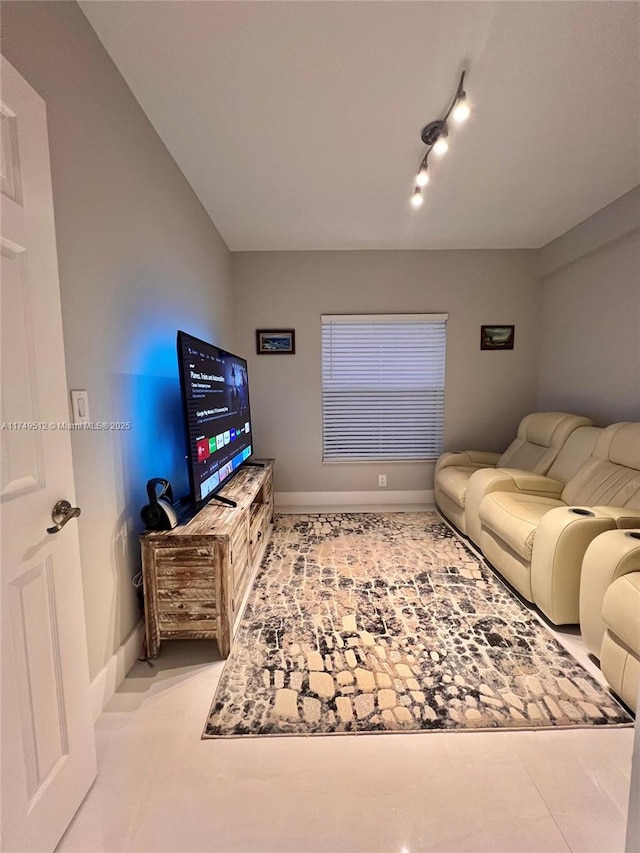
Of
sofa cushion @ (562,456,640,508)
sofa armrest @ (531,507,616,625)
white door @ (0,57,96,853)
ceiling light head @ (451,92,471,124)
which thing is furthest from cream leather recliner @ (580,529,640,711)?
ceiling light head @ (451,92,471,124)

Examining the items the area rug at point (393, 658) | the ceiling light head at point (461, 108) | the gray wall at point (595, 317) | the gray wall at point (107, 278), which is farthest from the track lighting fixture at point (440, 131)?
the area rug at point (393, 658)

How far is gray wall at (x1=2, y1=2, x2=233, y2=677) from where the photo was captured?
4.04 ft

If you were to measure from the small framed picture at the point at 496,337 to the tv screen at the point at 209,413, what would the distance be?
259 cm

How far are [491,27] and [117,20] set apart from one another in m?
1.45

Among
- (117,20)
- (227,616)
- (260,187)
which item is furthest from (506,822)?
(260,187)

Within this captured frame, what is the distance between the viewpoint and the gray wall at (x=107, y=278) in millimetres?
1230

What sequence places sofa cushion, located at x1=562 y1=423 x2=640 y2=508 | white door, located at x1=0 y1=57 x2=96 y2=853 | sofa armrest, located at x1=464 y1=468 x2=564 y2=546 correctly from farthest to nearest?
1. sofa armrest, located at x1=464 y1=468 x2=564 y2=546
2. sofa cushion, located at x1=562 y1=423 x2=640 y2=508
3. white door, located at x1=0 y1=57 x2=96 y2=853

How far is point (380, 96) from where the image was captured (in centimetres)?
169

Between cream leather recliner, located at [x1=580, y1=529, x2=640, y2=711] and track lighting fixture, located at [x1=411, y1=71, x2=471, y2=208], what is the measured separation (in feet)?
6.95

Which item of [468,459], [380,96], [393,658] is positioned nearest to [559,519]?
[393,658]

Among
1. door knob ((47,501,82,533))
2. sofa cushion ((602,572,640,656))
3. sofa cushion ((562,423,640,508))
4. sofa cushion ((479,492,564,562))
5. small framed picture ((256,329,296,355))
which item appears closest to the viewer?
door knob ((47,501,82,533))

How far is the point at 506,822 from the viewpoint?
1.07 meters

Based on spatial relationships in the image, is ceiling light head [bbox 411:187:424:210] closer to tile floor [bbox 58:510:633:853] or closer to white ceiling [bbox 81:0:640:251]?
white ceiling [bbox 81:0:640:251]

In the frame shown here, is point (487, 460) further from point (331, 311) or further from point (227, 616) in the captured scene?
point (227, 616)
